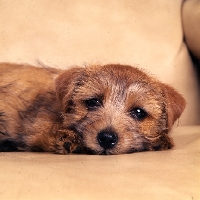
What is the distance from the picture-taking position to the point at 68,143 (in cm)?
199

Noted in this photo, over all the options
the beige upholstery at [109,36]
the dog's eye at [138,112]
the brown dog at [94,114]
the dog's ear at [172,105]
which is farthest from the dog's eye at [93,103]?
the beige upholstery at [109,36]

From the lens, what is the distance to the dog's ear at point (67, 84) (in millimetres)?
2215

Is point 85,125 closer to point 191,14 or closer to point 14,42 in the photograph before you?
point 14,42

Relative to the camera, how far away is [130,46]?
283 centimetres

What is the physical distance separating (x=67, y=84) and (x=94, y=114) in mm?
212

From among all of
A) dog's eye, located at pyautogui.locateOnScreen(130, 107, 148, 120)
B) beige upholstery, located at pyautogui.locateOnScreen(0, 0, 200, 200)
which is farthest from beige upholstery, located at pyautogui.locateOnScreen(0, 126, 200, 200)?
beige upholstery, located at pyautogui.locateOnScreen(0, 0, 200, 200)

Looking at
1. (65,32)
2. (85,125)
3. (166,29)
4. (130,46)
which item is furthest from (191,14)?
(85,125)

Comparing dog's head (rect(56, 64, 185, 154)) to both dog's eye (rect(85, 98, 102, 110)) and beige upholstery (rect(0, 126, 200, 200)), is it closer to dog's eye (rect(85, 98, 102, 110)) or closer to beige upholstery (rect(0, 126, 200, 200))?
dog's eye (rect(85, 98, 102, 110))

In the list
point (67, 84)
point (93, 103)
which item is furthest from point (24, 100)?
point (93, 103)

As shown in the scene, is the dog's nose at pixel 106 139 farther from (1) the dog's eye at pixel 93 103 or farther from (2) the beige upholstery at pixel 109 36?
(2) the beige upholstery at pixel 109 36

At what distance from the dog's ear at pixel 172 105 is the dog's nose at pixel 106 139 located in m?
0.34

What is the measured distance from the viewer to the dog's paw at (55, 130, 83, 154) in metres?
1.98

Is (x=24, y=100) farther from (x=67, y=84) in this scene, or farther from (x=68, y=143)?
(x=68, y=143)

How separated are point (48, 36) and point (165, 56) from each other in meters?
0.67
